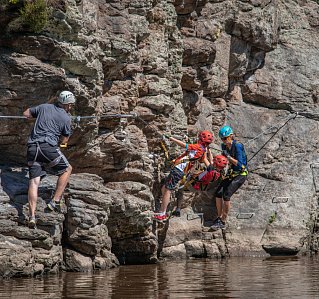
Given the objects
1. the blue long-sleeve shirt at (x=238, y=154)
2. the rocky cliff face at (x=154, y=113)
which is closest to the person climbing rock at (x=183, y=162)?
the rocky cliff face at (x=154, y=113)

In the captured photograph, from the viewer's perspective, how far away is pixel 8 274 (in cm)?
1548

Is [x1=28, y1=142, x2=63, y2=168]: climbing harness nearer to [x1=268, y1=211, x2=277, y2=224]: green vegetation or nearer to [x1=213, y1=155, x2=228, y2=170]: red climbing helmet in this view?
[x1=213, y1=155, x2=228, y2=170]: red climbing helmet

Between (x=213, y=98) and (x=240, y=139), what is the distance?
143 centimetres

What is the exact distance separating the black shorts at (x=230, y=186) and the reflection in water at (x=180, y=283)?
1.74 metres

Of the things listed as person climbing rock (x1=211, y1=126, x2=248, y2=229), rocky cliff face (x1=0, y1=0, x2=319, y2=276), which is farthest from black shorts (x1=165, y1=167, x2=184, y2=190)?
person climbing rock (x1=211, y1=126, x2=248, y2=229)

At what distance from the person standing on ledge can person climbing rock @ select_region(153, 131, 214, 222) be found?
3.85 meters

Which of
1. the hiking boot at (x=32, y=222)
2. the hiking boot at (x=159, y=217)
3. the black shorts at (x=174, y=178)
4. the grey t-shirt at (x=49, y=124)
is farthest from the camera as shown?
the black shorts at (x=174, y=178)

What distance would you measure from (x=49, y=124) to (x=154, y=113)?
5051 millimetres

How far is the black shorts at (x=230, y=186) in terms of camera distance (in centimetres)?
2023

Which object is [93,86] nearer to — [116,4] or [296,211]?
[116,4]

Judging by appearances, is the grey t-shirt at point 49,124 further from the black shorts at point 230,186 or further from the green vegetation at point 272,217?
the green vegetation at point 272,217

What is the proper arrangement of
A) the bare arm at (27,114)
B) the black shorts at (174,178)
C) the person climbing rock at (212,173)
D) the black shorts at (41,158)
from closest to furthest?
the black shorts at (41,158)
the bare arm at (27,114)
the person climbing rock at (212,173)
the black shorts at (174,178)

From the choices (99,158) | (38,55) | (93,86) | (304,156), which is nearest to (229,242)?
(304,156)

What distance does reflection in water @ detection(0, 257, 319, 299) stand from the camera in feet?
46.4
